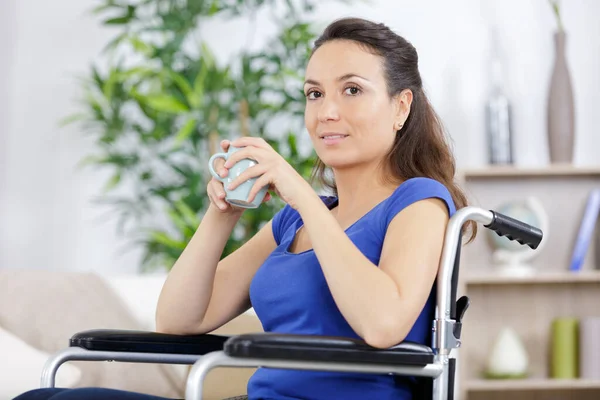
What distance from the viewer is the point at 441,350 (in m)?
1.24

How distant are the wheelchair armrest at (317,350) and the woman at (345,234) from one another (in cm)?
3

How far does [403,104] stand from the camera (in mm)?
1480

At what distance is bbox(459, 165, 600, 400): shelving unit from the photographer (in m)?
3.55

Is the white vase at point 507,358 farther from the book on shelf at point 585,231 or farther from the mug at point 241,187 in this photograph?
the mug at point 241,187

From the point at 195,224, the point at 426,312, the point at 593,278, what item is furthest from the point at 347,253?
the point at 593,278

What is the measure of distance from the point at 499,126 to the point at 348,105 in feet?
7.00

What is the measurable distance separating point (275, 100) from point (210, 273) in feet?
7.36

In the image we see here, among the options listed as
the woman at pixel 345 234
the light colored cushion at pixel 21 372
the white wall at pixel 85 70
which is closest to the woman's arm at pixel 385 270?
the woman at pixel 345 234

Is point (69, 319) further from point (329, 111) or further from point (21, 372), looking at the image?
point (329, 111)

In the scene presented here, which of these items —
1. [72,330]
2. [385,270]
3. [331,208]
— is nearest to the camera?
[385,270]

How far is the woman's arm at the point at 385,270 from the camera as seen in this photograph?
1159 mm

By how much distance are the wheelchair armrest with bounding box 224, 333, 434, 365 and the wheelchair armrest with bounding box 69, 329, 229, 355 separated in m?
0.39

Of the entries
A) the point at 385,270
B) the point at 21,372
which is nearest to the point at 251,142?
the point at 385,270

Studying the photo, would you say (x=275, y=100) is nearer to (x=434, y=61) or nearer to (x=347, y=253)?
(x=434, y=61)
